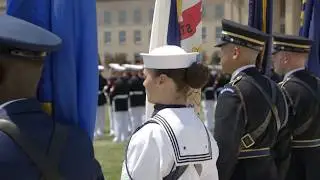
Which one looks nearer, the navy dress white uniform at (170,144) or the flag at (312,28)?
the navy dress white uniform at (170,144)

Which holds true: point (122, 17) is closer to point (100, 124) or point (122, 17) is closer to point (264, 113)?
point (100, 124)

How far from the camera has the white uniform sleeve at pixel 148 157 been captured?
2.86 meters

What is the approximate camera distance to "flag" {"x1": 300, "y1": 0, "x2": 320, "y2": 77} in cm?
623

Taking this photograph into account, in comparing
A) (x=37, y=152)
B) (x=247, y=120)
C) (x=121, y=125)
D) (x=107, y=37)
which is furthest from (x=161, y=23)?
(x=107, y=37)

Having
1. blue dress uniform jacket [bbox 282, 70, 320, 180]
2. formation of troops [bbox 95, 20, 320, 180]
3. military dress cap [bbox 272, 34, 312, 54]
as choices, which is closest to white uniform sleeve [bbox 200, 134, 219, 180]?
formation of troops [bbox 95, 20, 320, 180]

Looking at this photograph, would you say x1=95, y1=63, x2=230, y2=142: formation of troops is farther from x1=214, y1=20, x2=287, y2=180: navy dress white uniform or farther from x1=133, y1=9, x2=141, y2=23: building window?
x1=133, y1=9, x2=141, y2=23: building window

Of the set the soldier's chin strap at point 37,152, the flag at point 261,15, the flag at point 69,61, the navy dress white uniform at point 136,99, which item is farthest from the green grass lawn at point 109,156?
the soldier's chin strap at point 37,152

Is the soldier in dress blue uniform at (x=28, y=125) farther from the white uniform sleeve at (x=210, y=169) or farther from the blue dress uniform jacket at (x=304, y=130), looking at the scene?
the blue dress uniform jacket at (x=304, y=130)

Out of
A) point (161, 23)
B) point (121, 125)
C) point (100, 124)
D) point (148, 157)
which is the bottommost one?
point (100, 124)

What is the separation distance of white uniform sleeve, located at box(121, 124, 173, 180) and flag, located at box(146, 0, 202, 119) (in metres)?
1.70

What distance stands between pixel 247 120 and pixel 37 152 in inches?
90.9

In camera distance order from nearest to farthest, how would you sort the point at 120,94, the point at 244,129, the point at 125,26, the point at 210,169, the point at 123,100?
the point at 210,169, the point at 244,129, the point at 120,94, the point at 123,100, the point at 125,26

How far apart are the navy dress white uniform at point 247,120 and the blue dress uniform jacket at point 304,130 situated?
0.85 m

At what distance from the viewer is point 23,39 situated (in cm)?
219
